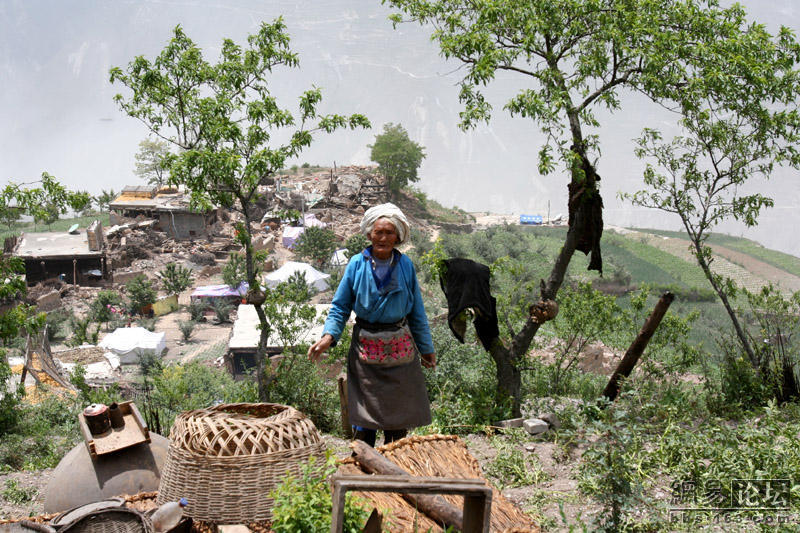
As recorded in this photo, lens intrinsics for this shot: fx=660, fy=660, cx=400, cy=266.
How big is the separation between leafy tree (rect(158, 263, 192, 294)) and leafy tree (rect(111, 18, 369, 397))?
24.8 meters

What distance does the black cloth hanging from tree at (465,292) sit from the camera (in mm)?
4828

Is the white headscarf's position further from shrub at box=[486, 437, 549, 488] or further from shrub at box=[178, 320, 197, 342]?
shrub at box=[178, 320, 197, 342]

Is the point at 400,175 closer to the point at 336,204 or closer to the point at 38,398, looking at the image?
the point at 336,204

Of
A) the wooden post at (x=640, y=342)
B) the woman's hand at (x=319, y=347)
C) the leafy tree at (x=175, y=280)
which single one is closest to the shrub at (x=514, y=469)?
the wooden post at (x=640, y=342)

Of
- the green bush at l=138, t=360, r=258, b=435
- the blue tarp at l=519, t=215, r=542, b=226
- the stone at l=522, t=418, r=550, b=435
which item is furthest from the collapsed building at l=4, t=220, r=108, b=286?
the blue tarp at l=519, t=215, r=542, b=226

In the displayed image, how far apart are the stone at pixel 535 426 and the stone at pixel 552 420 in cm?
16

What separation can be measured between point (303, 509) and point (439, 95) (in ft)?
317

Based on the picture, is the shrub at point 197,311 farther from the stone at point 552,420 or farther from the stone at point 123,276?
the stone at point 552,420

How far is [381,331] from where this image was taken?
11.3 feet

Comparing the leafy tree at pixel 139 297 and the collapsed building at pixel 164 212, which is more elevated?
the collapsed building at pixel 164 212

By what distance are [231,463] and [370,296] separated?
44.2 inches

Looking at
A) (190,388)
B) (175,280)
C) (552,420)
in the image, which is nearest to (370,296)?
(552,420)

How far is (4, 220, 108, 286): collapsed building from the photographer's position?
3269 centimetres

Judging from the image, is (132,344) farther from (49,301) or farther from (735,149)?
(735,149)
